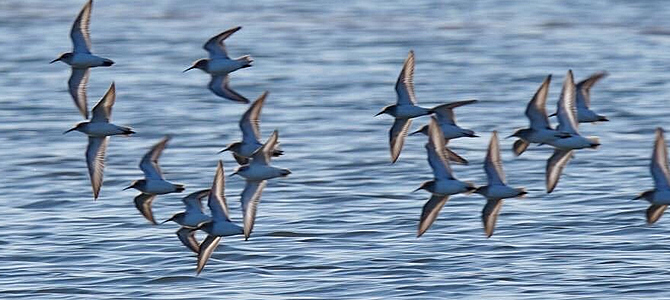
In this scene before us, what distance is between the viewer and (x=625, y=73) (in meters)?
26.4

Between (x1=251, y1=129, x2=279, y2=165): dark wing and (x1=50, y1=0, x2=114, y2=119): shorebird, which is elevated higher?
(x1=50, y1=0, x2=114, y2=119): shorebird

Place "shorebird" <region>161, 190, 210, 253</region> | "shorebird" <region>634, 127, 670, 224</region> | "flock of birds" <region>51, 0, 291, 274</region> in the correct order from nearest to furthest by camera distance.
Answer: "shorebird" <region>634, 127, 670, 224</region> → "flock of birds" <region>51, 0, 291, 274</region> → "shorebird" <region>161, 190, 210, 253</region>

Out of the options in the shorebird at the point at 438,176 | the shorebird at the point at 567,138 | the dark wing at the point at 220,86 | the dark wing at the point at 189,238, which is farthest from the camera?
the dark wing at the point at 189,238

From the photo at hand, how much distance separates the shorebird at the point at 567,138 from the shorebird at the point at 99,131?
3.20 m

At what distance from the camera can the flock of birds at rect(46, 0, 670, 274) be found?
40.3 ft

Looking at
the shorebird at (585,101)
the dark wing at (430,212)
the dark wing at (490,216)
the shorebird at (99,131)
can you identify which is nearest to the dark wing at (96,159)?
the shorebird at (99,131)

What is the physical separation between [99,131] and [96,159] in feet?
1.68

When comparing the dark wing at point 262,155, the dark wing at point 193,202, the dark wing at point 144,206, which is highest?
the dark wing at point 262,155

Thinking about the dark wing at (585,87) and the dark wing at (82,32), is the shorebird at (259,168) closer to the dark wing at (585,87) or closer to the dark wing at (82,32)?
the dark wing at (82,32)

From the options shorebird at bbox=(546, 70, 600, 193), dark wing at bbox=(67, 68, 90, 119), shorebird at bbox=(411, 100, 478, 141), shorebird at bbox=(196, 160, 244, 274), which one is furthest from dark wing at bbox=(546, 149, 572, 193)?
dark wing at bbox=(67, 68, 90, 119)

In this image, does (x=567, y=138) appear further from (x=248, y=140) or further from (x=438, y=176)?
(x=248, y=140)

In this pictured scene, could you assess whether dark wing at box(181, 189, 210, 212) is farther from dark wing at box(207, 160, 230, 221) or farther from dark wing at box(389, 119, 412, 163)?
dark wing at box(389, 119, 412, 163)

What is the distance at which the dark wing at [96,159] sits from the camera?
43.7ft

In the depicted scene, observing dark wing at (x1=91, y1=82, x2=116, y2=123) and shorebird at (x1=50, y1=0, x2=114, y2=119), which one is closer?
dark wing at (x1=91, y1=82, x2=116, y2=123)
